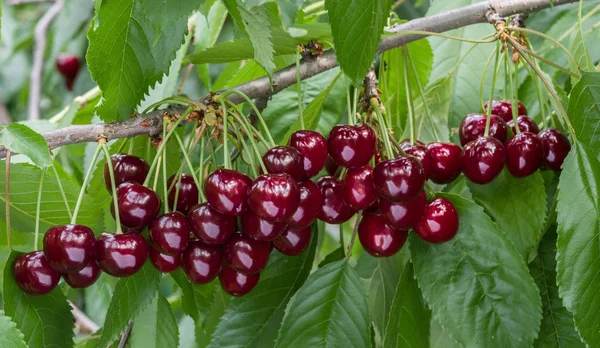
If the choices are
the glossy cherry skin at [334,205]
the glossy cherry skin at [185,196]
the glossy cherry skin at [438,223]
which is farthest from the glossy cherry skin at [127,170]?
the glossy cherry skin at [438,223]

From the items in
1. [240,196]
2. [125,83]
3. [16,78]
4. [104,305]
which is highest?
[16,78]

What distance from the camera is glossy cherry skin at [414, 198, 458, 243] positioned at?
1.07 meters

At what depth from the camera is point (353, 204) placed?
1059 mm

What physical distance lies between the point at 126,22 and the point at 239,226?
0.33 metres

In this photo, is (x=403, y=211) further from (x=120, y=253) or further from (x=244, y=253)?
(x=120, y=253)

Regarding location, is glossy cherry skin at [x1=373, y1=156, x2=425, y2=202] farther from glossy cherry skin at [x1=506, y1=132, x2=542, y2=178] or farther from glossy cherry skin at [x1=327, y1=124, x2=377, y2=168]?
glossy cherry skin at [x1=506, y1=132, x2=542, y2=178]

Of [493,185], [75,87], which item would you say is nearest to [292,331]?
[493,185]

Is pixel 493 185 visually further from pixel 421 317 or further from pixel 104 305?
pixel 104 305

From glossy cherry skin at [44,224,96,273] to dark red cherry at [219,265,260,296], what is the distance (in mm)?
217

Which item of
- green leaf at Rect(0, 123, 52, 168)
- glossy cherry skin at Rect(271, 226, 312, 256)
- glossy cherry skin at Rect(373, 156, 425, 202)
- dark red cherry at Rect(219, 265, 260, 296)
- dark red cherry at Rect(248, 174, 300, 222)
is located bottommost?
dark red cherry at Rect(219, 265, 260, 296)

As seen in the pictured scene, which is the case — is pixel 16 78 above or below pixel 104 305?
above

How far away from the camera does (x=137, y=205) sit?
39.9 inches

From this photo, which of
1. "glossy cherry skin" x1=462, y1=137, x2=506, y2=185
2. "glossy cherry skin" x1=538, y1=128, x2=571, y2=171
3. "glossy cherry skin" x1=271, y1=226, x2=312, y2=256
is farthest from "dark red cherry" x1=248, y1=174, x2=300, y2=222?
"glossy cherry skin" x1=538, y1=128, x2=571, y2=171

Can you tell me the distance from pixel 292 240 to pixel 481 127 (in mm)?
394
